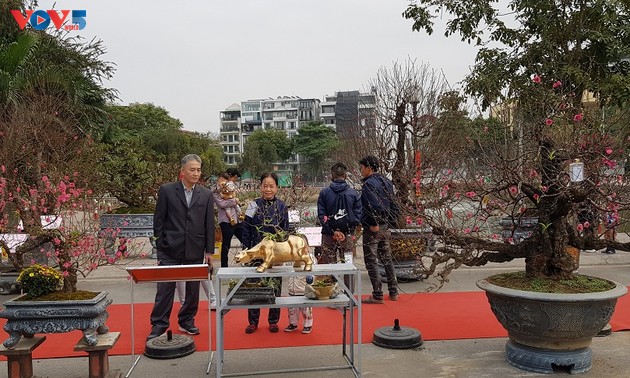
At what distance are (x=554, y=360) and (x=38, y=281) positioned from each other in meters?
3.55

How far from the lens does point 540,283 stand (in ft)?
13.1

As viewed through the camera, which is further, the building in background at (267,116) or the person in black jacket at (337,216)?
the building in background at (267,116)

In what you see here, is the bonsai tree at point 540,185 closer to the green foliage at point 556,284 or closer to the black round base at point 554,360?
the green foliage at point 556,284

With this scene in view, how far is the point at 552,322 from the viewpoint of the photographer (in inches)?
147

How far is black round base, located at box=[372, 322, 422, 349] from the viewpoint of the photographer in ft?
14.8

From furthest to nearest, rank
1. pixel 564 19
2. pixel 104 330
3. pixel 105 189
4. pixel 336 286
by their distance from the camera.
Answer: pixel 105 189
pixel 564 19
pixel 336 286
pixel 104 330

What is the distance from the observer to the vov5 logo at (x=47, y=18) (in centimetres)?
1302

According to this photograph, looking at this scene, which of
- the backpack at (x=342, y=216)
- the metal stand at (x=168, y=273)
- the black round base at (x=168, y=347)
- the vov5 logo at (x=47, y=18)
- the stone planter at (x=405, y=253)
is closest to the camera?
the metal stand at (x=168, y=273)

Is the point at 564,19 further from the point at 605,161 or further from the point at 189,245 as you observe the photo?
the point at 189,245

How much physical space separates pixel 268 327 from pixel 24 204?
101 inches

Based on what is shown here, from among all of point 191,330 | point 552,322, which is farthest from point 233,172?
point 552,322

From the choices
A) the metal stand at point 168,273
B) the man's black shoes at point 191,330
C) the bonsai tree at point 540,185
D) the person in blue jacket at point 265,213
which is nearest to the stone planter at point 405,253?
the bonsai tree at point 540,185

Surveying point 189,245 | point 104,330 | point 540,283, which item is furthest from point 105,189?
point 540,283

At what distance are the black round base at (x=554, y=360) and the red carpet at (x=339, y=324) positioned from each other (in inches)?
35.4
